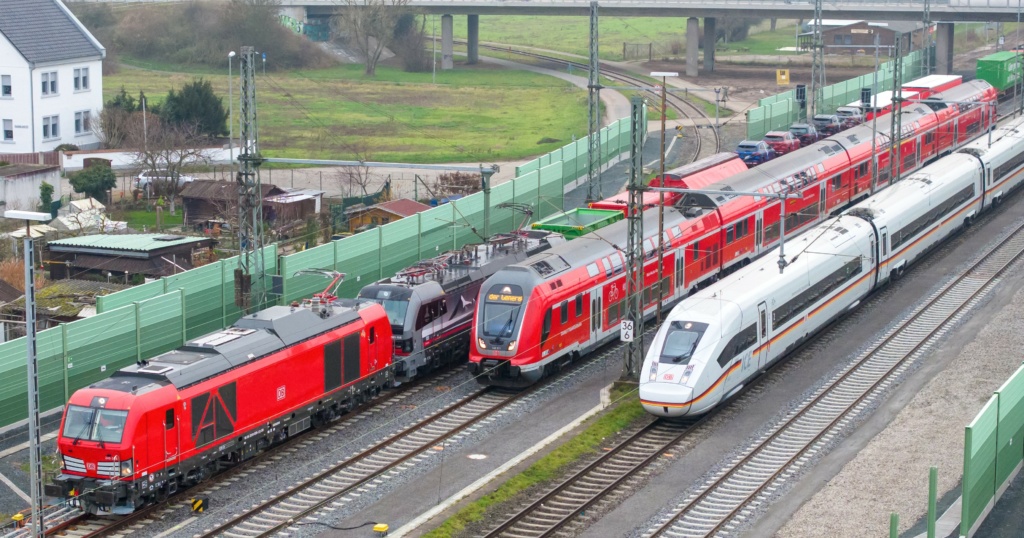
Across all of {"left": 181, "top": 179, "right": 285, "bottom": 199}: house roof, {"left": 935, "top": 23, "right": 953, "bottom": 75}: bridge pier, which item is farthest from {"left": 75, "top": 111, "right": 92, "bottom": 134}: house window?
{"left": 935, "top": 23, "right": 953, "bottom": 75}: bridge pier

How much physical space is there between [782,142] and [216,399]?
165 feet

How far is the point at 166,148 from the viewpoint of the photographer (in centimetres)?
7238

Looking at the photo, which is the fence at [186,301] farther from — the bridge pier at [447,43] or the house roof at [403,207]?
the bridge pier at [447,43]

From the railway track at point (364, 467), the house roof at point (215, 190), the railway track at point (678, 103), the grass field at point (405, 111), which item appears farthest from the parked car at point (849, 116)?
the railway track at point (364, 467)

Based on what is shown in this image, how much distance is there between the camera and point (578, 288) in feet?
130

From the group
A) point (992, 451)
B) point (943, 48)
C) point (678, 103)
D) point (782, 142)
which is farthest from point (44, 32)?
point (943, 48)

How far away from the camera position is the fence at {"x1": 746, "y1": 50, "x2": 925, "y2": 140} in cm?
A: 8281

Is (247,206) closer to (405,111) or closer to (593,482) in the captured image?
(593,482)

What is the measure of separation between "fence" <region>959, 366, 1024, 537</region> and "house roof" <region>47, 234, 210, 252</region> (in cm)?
3328

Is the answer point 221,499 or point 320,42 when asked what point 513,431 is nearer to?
point 221,499

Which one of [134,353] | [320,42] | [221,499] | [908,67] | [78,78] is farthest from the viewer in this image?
[320,42]

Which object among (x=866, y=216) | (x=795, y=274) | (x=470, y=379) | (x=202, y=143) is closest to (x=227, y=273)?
(x=470, y=379)

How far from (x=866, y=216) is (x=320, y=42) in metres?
96.9

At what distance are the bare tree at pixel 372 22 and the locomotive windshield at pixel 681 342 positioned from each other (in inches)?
3643
